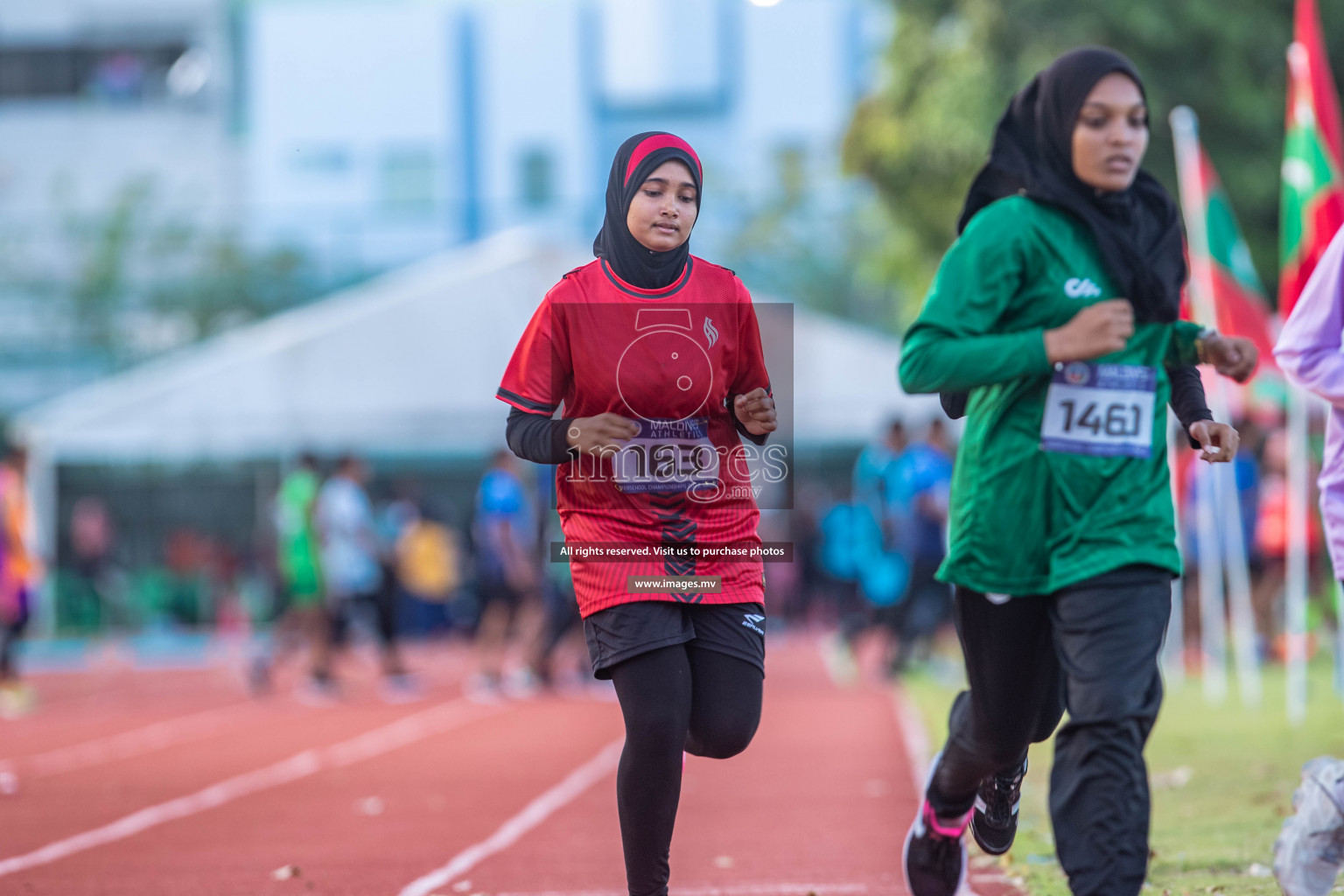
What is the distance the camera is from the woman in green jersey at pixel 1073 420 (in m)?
3.56

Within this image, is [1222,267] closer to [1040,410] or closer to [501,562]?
[501,562]

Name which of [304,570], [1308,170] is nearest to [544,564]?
[304,570]

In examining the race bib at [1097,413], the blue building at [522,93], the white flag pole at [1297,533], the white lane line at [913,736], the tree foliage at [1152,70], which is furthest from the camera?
the blue building at [522,93]

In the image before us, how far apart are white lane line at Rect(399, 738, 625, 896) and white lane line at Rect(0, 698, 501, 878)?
4.93ft

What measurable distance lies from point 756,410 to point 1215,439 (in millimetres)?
1050

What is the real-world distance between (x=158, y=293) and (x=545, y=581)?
21719 mm

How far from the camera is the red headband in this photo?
4.11 meters

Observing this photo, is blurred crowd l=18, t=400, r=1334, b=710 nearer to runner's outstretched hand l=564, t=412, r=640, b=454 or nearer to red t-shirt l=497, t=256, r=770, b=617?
red t-shirt l=497, t=256, r=770, b=617

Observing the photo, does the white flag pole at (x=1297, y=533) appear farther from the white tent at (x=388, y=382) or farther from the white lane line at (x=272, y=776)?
the white tent at (x=388, y=382)

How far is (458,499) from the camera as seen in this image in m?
25.0

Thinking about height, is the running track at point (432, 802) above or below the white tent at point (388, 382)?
below

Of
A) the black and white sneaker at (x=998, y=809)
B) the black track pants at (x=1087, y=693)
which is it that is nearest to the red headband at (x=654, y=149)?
the black track pants at (x=1087, y=693)

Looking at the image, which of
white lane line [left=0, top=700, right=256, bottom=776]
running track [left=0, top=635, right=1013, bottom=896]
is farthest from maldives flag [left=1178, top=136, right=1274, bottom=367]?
white lane line [left=0, top=700, right=256, bottom=776]

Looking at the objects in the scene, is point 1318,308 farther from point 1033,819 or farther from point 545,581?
point 545,581
